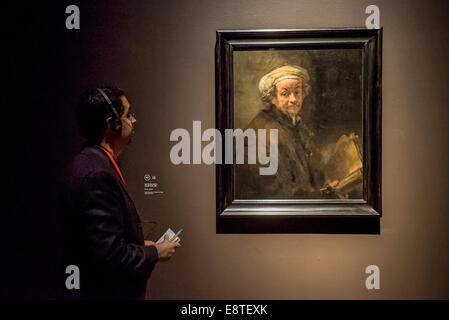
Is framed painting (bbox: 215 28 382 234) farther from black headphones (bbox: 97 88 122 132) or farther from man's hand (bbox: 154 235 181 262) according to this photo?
black headphones (bbox: 97 88 122 132)

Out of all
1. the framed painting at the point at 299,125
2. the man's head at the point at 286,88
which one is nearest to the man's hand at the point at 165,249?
the framed painting at the point at 299,125

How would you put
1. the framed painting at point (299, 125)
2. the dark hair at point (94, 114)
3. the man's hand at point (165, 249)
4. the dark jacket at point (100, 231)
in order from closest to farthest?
1. the dark jacket at point (100, 231)
2. the dark hair at point (94, 114)
3. the man's hand at point (165, 249)
4. the framed painting at point (299, 125)

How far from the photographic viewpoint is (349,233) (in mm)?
1715

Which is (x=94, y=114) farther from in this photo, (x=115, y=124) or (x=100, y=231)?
(x=100, y=231)

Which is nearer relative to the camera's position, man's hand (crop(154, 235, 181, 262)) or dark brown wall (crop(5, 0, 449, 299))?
man's hand (crop(154, 235, 181, 262))

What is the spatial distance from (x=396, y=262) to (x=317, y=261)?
0.45 metres

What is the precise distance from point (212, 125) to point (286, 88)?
469 mm

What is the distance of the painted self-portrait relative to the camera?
1666 millimetres

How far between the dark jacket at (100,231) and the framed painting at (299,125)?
56 cm

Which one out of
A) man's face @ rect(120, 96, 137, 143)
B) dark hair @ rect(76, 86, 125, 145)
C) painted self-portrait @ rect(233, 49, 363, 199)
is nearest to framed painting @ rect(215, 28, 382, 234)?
painted self-portrait @ rect(233, 49, 363, 199)

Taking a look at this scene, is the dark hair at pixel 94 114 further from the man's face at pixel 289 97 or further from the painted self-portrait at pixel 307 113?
the man's face at pixel 289 97

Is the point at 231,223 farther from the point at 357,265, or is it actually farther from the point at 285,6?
the point at 285,6

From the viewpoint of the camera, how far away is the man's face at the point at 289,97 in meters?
1.67
